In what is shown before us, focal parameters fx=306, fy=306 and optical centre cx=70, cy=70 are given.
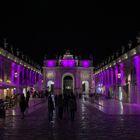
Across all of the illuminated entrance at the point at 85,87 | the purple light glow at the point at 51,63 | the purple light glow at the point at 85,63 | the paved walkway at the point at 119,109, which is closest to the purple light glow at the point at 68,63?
the purple light glow at the point at 51,63

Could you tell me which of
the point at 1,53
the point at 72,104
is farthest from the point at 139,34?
the point at 72,104

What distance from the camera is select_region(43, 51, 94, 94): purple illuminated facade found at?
406ft

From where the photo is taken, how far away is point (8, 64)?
5603 cm

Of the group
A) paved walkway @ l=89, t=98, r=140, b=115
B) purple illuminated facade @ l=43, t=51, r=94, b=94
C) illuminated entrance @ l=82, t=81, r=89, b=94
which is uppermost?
purple illuminated facade @ l=43, t=51, r=94, b=94

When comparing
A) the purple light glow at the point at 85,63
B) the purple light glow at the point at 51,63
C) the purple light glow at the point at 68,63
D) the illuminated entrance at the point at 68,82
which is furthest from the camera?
the illuminated entrance at the point at 68,82

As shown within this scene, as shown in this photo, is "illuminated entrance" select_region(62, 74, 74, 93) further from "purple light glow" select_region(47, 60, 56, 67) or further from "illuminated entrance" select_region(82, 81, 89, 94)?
"purple light glow" select_region(47, 60, 56, 67)

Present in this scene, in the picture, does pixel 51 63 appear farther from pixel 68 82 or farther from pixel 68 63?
pixel 68 82

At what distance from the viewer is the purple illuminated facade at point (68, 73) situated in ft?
406

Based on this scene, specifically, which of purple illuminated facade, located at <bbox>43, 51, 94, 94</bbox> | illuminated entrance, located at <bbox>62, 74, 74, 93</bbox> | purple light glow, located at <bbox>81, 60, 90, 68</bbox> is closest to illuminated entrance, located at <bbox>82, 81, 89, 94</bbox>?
purple illuminated facade, located at <bbox>43, 51, 94, 94</bbox>

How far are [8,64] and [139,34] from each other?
24.5 m

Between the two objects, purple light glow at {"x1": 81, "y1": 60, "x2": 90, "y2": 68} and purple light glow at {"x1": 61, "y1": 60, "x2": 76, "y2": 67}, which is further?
purple light glow at {"x1": 81, "y1": 60, "x2": 90, "y2": 68}

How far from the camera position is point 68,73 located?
4966 inches

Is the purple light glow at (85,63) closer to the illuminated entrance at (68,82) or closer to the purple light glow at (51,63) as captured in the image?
the illuminated entrance at (68,82)

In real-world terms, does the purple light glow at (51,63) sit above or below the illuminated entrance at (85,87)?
above
